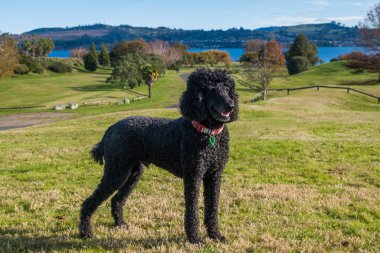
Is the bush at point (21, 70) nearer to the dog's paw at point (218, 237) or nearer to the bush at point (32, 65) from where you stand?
the bush at point (32, 65)

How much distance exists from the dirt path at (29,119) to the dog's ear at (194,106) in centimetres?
3695

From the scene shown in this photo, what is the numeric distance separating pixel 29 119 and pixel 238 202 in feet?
131

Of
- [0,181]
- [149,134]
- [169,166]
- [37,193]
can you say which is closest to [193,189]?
[169,166]

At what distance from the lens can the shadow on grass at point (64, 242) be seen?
5.91m

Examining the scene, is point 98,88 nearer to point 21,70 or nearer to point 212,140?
point 21,70

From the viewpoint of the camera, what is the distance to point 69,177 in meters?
10.8

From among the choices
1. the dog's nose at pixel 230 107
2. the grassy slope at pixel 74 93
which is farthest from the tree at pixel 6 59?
the dog's nose at pixel 230 107

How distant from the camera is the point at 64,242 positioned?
20.3ft

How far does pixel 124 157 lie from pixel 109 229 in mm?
1484

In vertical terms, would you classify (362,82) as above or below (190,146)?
below

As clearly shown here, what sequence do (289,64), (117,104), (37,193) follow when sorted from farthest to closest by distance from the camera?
(289,64)
(117,104)
(37,193)

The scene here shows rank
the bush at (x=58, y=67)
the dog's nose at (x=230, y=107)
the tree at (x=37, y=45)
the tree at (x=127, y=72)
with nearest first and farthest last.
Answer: the dog's nose at (x=230, y=107) → the tree at (x=127, y=72) → the bush at (x=58, y=67) → the tree at (x=37, y=45)

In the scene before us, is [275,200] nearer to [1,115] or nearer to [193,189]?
[193,189]

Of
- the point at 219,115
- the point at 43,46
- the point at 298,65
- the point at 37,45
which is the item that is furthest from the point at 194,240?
the point at 37,45
